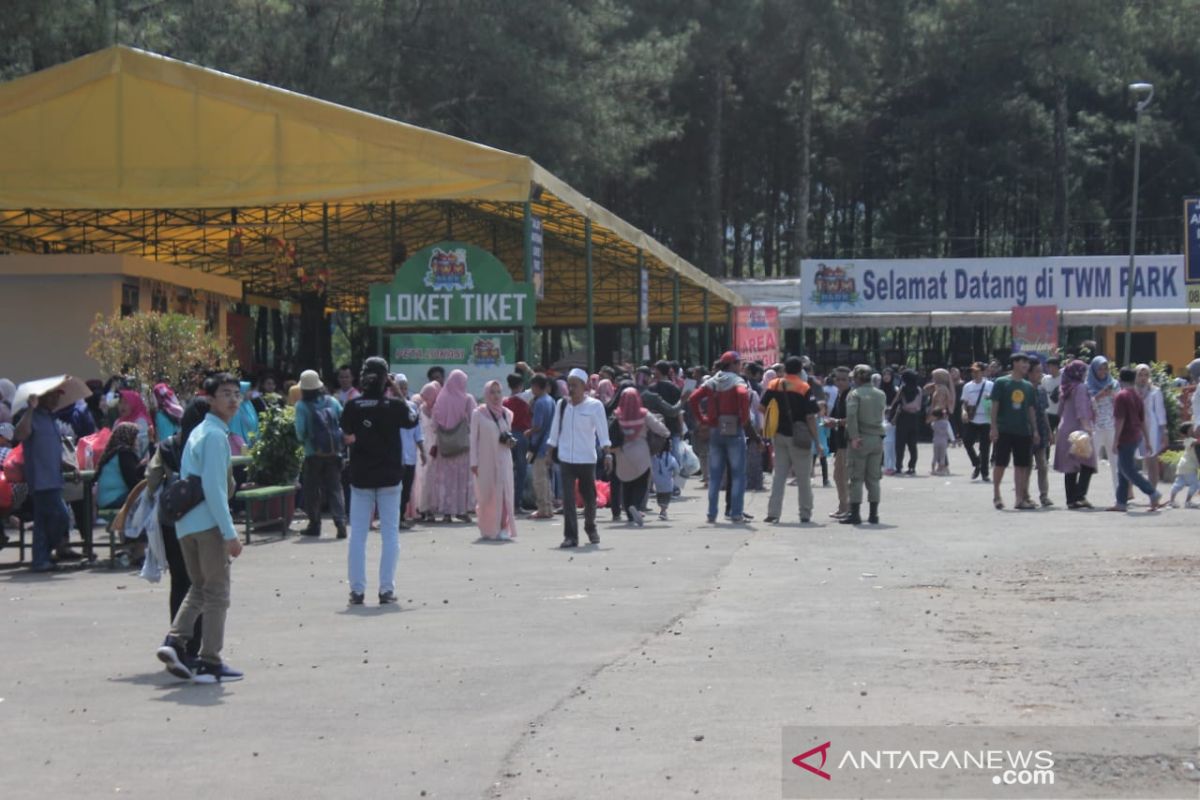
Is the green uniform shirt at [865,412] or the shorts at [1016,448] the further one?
the shorts at [1016,448]

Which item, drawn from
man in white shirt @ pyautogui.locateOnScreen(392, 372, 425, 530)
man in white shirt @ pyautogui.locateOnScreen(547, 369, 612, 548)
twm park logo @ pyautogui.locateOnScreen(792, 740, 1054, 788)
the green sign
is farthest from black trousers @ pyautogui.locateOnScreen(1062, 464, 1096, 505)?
twm park logo @ pyautogui.locateOnScreen(792, 740, 1054, 788)

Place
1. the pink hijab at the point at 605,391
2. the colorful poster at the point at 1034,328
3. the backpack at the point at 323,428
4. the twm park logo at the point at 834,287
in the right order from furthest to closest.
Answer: the twm park logo at the point at 834,287 → the colorful poster at the point at 1034,328 → the pink hijab at the point at 605,391 → the backpack at the point at 323,428

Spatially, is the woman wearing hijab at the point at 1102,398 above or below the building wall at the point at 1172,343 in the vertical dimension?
below

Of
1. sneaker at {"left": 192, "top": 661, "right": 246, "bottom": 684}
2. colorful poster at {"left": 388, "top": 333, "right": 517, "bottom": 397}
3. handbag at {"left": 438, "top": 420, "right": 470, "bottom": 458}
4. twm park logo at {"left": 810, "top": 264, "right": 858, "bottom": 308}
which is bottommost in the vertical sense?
sneaker at {"left": 192, "top": 661, "right": 246, "bottom": 684}

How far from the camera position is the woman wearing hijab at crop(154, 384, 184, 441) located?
15.8 meters

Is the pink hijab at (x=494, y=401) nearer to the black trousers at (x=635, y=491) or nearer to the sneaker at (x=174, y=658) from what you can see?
the black trousers at (x=635, y=491)

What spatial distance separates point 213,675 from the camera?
29.3ft

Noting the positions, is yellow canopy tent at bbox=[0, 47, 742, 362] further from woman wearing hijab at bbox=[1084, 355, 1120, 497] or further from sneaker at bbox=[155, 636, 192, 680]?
sneaker at bbox=[155, 636, 192, 680]

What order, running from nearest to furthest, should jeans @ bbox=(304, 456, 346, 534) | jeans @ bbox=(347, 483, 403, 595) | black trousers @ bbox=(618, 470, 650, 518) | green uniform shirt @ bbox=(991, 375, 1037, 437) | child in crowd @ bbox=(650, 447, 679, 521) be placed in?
jeans @ bbox=(347, 483, 403, 595)
jeans @ bbox=(304, 456, 346, 534)
black trousers @ bbox=(618, 470, 650, 518)
green uniform shirt @ bbox=(991, 375, 1037, 437)
child in crowd @ bbox=(650, 447, 679, 521)

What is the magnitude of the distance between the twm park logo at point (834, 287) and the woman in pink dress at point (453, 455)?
84.8 feet

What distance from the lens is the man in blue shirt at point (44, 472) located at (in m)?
13.9

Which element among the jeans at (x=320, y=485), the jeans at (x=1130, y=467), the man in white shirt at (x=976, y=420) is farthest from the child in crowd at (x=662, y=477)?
the man in white shirt at (x=976, y=420)

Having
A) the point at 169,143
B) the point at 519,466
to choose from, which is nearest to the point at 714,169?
the point at 169,143

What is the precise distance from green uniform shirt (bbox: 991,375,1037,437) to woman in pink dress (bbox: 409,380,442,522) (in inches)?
255
